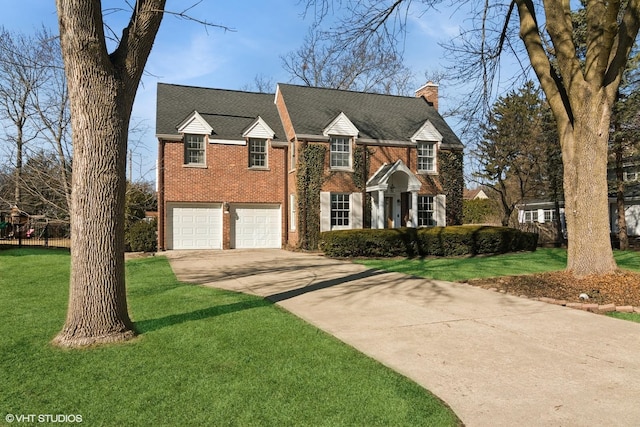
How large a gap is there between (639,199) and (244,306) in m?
33.3

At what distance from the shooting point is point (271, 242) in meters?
21.6

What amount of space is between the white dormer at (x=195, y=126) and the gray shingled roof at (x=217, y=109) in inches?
13.6

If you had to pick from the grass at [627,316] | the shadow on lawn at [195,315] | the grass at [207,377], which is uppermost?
the shadow on lawn at [195,315]

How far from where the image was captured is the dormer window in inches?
795

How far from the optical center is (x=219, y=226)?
20.7 meters

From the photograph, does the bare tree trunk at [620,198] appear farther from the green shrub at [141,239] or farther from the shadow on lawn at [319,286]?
the green shrub at [141,239]

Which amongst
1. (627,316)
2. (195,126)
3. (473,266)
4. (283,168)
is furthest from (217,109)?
(627,316)

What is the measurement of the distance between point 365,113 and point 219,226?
919 cm

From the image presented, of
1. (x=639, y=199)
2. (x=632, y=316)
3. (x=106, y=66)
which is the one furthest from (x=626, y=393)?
(x=639, y=199)

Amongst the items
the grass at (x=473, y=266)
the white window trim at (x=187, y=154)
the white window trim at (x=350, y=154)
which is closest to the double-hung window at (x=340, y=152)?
the white window trim at (x=350, y=154)

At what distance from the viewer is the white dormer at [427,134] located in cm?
2208

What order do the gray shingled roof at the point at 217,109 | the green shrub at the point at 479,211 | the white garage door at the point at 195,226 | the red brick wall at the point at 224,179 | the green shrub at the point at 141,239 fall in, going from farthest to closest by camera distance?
the green shrub at the point at 479,211, the gray shingled roof at the point at 217,109, the white garage door at the point at 195,226, the red brick wall at the point at 224,179, the green shrub at the point at 141,239

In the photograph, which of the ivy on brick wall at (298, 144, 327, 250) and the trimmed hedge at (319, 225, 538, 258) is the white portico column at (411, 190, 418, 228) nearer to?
the trimmed hedge at (319, 225, 538, 258)

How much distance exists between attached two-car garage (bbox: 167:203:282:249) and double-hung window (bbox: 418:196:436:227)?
682cm
